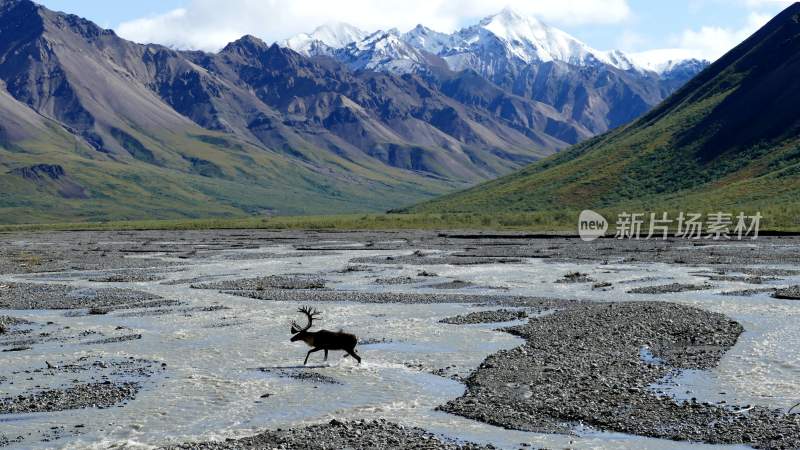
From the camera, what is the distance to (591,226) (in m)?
144

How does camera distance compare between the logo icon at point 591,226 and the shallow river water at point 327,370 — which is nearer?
the shallow river water at point 327,370

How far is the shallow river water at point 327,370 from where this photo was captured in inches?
869

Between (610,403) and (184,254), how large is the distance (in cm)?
7757

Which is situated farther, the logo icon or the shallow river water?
the logo icon

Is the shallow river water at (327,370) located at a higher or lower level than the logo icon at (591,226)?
lower

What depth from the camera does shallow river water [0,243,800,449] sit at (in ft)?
72.4

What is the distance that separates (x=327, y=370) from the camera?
2931 centimetres

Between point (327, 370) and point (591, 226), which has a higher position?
point (591, 226)

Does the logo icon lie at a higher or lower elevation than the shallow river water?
higher

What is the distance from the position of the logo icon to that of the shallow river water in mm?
70359

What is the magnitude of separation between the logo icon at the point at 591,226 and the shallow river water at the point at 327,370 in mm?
70359

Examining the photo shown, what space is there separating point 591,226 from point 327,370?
391ft

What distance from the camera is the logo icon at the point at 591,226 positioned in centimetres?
12410

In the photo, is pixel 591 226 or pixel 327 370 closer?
pixel 327 370
